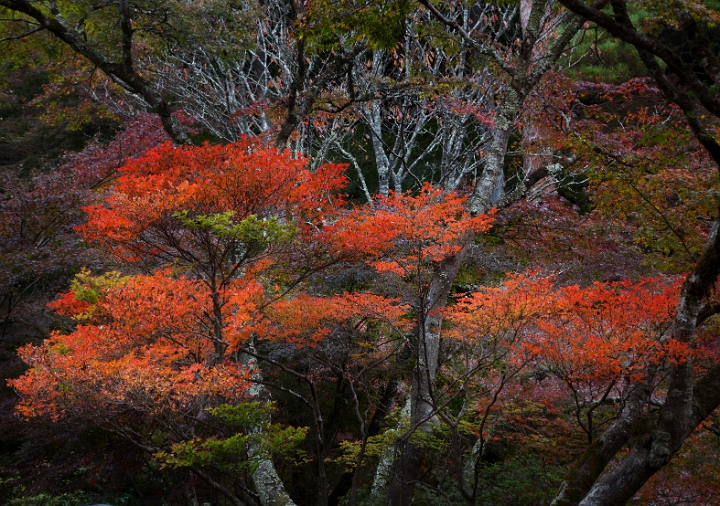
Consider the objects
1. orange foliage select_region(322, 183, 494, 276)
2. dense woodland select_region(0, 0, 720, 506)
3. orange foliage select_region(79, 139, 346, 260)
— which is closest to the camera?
orange foliage select_region(79, 139, 346, 260)

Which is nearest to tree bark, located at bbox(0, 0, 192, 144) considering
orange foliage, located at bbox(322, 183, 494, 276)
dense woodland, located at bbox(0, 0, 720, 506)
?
dense woodland, located at bbox(0, 0, 720, 506)

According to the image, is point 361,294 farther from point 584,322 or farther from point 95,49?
point 95,49

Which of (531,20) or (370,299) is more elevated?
(531,20)

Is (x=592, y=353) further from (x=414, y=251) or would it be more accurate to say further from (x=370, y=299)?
(x=370, y=299)

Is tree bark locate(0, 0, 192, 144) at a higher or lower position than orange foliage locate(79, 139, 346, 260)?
higher

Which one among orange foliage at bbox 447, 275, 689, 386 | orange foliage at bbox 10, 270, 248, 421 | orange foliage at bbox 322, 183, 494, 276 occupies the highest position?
orange foliage at bbox 322, 183, 494, 276

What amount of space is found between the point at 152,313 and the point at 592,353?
13.8 feet

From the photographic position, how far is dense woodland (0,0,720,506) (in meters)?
4.95

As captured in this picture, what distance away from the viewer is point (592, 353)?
16.5 feet

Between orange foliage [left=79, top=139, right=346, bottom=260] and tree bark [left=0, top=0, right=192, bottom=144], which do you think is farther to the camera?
tree bark [left=0, top=0, right=192, bottom=144]

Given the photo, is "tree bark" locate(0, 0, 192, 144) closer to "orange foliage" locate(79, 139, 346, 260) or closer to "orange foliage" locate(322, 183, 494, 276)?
"orange foliage" locate(79, 139, 346, 260)

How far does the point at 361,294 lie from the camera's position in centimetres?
662

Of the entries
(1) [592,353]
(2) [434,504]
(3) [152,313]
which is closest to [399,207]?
(1) [592,353]

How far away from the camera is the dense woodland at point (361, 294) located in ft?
16.2
